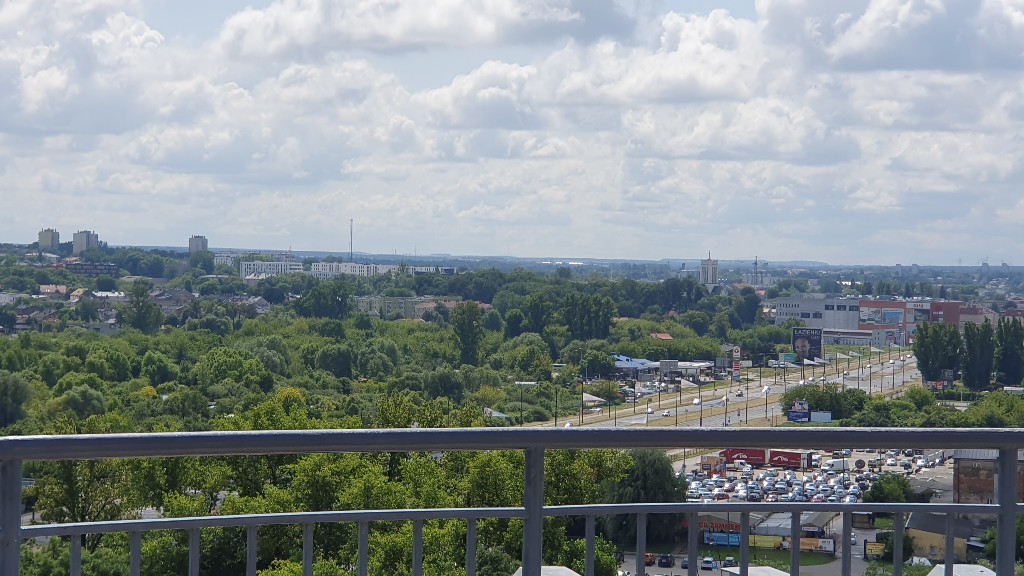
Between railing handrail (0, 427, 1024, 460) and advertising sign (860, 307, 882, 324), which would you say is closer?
railing handrail (0, 427, 1024, 460)

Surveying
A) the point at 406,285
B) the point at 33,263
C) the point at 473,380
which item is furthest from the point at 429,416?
the point at 33,263

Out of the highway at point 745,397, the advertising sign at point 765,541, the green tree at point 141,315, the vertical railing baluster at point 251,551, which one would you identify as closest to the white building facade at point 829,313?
the highway at point 745,397

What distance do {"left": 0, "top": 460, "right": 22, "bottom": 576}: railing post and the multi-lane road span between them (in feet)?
184

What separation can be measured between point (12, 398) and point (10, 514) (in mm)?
55864

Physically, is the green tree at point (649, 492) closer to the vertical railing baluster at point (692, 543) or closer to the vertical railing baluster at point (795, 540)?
the vertical railing baluster at point (692, 543)

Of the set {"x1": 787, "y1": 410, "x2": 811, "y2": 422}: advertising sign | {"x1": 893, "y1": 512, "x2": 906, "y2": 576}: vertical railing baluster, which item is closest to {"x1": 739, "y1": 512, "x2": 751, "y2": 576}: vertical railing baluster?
{"x1": 893, "y1": 512, "x2": 906, "y2": 576}: vertical railing baluster

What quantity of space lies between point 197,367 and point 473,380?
1686 centimetres

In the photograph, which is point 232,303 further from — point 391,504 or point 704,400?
point 391,504

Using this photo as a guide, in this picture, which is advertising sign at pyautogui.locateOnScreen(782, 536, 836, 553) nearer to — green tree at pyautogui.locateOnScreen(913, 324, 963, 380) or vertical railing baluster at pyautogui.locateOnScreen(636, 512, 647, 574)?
vertical railing baluster at pyautogui.locateOnScreen(636, 512, 647, 574)

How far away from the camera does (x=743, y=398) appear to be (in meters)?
77.1

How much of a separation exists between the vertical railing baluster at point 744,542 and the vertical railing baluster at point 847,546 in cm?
25

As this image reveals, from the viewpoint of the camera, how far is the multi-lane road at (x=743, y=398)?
64062 millimetres

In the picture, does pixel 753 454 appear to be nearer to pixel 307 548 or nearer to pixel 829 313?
pixel 307 548

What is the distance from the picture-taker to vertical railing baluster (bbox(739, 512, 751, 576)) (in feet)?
10.3
